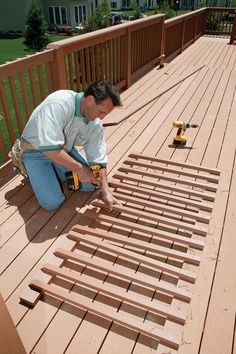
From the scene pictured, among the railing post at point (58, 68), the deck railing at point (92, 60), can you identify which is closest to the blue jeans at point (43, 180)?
the deck railing at point (92, 60)

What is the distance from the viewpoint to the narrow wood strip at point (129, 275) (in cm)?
194

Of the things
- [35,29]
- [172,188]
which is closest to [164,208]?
[172,188]

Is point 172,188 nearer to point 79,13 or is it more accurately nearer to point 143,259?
point 143,259

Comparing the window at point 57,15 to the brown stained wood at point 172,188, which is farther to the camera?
the window at point 57,15

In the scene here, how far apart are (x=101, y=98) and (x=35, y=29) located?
22396 millimetres

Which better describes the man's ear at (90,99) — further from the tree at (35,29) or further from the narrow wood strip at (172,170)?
the tree at (35,29)

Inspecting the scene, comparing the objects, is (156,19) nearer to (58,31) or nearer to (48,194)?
(48,194)

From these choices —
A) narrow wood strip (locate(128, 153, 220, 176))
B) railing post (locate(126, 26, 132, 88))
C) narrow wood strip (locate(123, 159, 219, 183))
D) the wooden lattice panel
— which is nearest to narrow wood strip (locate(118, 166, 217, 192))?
the wooden lattice panel

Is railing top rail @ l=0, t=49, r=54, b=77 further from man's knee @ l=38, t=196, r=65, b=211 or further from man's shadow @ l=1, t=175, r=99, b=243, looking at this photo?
man's knee @ l=38, t=196, r=65, b=211

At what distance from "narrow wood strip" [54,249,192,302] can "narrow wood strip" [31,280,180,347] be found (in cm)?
24

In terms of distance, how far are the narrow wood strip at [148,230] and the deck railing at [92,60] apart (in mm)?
1288

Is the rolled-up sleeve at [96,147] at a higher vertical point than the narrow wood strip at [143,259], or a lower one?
higher

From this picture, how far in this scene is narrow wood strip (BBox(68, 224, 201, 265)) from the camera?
2.19 m

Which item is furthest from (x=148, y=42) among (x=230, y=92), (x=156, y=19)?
(x=230, y=92)
